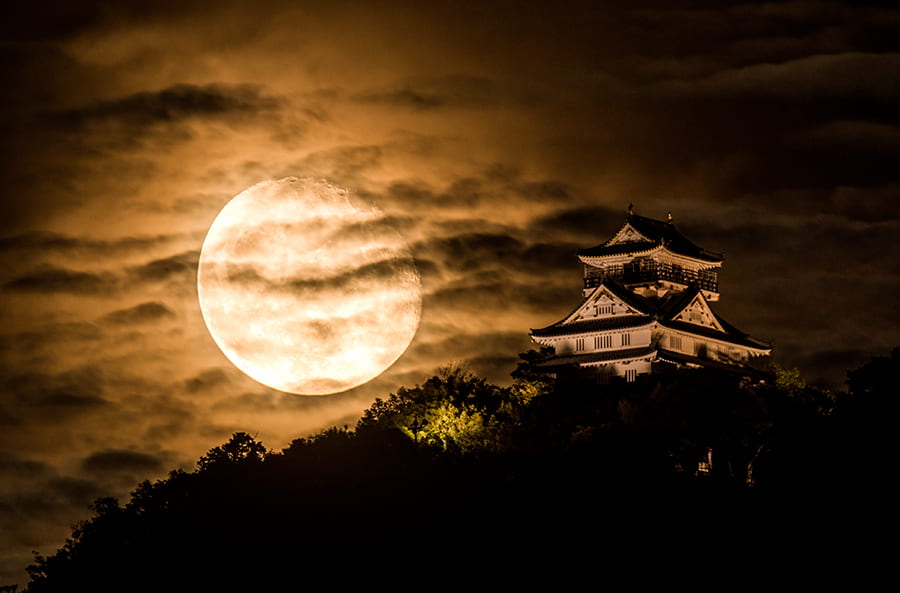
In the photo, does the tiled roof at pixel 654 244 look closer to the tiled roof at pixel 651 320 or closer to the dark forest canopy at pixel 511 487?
the tiled roof at pixel 651 320

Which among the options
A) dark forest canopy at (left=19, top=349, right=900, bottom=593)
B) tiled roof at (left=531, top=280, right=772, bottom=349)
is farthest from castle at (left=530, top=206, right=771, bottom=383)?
dark forest canopy at (left=19, top=349, right=900, bottom=593)

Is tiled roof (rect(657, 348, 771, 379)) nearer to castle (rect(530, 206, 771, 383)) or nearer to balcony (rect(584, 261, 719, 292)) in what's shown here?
castle (rect(530, 206, 771, 383))

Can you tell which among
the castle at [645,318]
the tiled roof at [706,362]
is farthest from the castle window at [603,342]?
the tiled roof at [706,362]

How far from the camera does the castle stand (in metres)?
89.8

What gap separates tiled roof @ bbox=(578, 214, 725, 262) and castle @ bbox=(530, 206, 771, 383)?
0.18ft

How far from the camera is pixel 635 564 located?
69562mm

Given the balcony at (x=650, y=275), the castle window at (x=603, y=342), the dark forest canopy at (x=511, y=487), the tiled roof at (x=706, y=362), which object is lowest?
the dark forest canopy at (x=511, y=487)

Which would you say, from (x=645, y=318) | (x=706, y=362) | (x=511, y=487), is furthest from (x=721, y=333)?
(x=511, y=487)

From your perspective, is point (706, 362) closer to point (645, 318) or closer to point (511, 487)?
point (645, 318)

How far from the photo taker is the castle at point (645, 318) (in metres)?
89.8

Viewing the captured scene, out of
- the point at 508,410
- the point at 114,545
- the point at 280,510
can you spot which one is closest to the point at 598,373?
the point at 508,410

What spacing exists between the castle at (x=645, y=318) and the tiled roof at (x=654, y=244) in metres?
0.06

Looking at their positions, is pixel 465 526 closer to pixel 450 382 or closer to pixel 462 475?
pixel 462 475

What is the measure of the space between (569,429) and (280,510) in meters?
14.0
